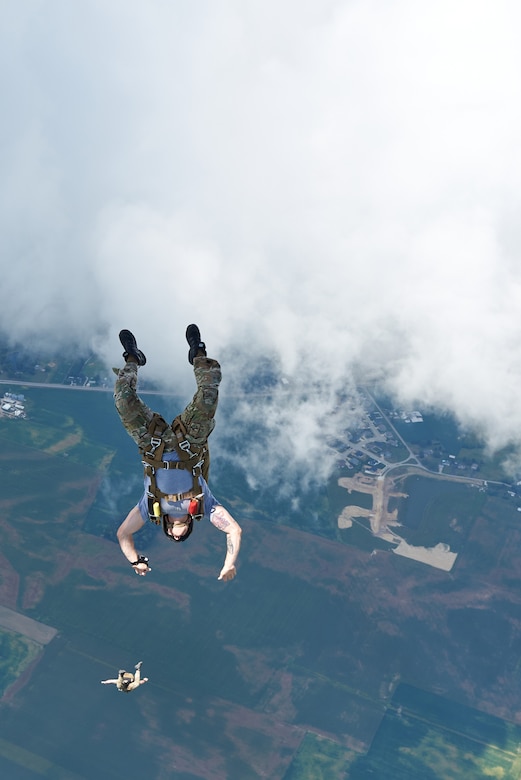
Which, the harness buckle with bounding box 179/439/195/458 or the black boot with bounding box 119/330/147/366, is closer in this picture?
the harness buckle with bounding box 179/439/195/458

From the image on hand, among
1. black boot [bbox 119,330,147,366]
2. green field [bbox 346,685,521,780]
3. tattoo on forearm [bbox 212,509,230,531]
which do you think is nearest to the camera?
tattoo on forearm [bbox 212,509,230,531]

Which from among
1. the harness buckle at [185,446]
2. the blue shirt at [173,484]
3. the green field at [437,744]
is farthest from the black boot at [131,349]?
the green field at [437,744]

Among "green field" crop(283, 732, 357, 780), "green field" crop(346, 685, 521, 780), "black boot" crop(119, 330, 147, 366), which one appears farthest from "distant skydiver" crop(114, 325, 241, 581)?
"green field" crop(346, 685, 521, 780)

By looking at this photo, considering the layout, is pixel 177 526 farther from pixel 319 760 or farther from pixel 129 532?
pixel 319 760

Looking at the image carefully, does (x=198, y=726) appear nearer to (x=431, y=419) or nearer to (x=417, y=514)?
(x=417, y=514)

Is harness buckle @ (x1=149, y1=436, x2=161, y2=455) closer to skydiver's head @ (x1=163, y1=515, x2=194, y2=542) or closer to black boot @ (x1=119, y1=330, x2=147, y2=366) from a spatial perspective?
skydiver's head @ (x1=163, y1=515, x2=194, y2=542)

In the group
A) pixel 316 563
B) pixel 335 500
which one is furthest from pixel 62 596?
pixel 335 500

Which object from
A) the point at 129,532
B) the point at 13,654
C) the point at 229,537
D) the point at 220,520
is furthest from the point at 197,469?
the point at 13,654
